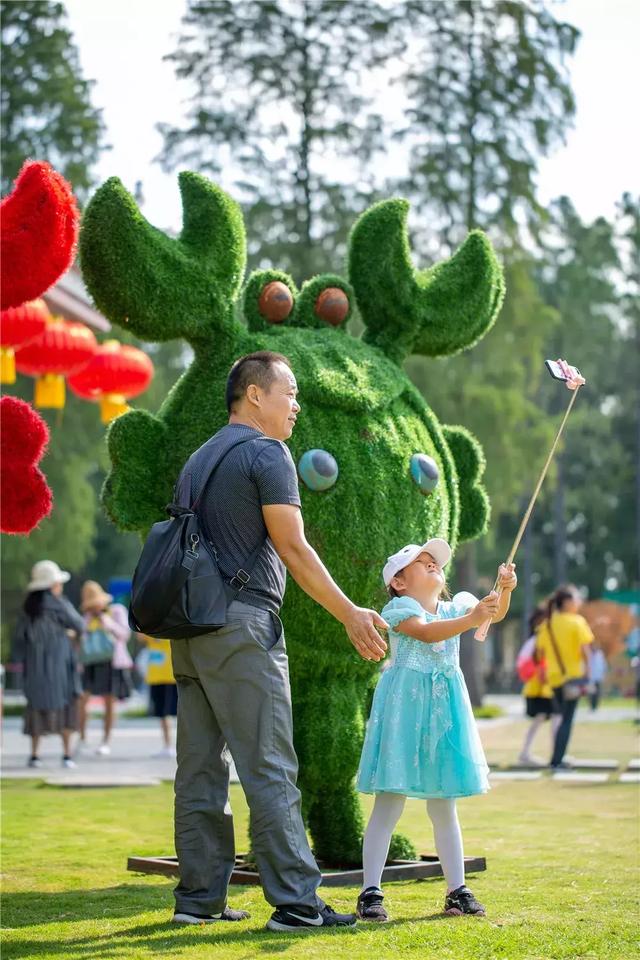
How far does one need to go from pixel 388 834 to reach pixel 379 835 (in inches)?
1.8

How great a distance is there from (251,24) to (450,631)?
17.0 m

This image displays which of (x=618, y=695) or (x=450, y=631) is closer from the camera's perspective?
(x=450, y=631)

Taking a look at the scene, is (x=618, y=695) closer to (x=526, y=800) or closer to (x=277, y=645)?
(x=526, y=800)

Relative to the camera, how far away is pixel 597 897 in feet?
17.2

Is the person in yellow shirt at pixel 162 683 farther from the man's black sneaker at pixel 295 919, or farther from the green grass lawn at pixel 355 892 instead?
the man's black sneaker at pixel 295 919

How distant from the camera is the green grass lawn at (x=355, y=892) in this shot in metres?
4.22

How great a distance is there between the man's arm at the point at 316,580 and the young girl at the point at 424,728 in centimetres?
49

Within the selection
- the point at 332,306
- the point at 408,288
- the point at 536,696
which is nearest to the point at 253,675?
the point at 332,306

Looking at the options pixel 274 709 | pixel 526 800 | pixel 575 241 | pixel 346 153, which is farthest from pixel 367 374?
pixel 575 241

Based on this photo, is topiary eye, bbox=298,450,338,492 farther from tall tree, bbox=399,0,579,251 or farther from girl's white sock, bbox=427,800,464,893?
tall tree, bbox=399,0,579,251

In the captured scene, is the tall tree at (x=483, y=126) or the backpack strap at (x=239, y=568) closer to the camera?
the backpack strap at (x=239, y=568)

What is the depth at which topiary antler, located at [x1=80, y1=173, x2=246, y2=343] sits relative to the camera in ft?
18.5

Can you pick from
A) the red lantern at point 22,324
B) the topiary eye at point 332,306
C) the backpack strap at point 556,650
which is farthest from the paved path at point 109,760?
the topiary eye at point 332,306

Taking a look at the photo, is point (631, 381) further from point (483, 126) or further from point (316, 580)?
point (316, 580)
